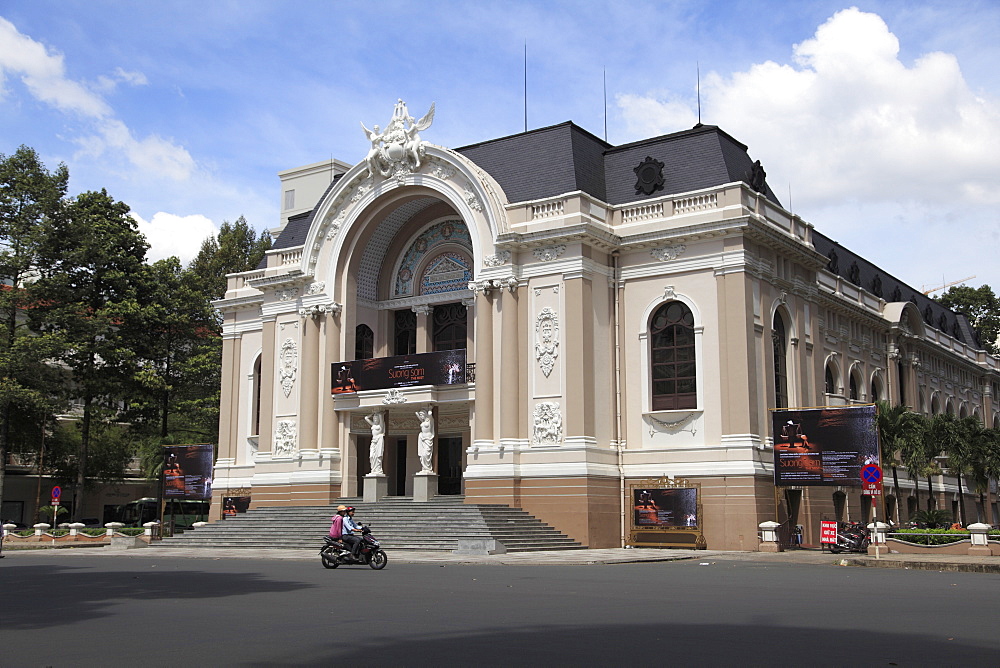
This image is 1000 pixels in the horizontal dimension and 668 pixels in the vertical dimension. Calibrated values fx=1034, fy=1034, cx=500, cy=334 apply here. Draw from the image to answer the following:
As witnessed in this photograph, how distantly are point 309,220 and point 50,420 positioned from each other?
1865 cm

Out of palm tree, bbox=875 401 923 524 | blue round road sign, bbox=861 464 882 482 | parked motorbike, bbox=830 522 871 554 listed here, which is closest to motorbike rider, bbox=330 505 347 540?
blue round road sign, bbox=861 464 882 482

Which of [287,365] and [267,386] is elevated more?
[287,365]

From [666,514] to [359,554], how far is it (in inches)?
532

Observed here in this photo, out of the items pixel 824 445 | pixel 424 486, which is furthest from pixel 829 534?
pixel 424 486

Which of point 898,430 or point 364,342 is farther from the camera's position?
point 364,342

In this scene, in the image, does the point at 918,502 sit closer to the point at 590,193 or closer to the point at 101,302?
the point at 590,193

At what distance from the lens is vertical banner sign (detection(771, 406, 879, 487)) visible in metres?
31.1

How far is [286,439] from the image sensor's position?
42.5 metres

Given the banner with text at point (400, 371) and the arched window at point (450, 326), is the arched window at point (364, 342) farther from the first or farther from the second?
the arched window at point (450, 326)

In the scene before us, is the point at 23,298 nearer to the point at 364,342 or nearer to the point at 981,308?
the point at 364,342

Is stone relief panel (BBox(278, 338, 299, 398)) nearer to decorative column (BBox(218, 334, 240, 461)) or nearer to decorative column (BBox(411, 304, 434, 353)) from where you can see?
decorative column (BBox(411, 304, 434, 353))

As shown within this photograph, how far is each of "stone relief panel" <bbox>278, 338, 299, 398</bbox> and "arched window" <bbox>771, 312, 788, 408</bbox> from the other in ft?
62.8

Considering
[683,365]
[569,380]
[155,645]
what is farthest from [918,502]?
[155,645]

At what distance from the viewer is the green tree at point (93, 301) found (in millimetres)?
49438
